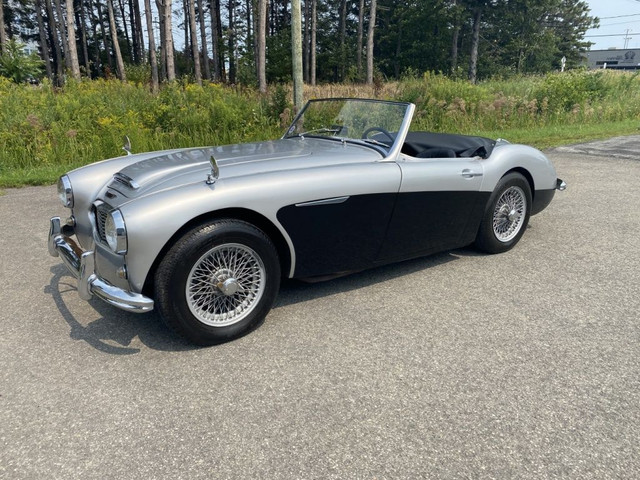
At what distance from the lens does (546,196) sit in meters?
4.64

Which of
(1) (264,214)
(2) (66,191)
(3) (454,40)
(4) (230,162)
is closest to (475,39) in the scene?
(3) (454,40)

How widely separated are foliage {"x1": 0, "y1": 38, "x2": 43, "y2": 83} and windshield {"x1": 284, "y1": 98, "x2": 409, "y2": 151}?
1423 centimetres

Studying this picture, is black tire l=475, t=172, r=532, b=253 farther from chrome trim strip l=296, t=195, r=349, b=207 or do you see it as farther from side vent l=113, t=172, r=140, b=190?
side vent l=113, t=172, r=140, b=190

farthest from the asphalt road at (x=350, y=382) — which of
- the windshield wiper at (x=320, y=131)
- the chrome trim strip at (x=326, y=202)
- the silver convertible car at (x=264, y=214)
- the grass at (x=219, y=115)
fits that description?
the grass at (x=219, y=115)

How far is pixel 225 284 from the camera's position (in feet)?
9.12

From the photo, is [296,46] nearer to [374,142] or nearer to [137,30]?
[374,142]

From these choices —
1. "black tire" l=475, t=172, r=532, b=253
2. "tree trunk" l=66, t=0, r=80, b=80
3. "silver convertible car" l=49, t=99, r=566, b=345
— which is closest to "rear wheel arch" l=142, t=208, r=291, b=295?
"silver convertible car" l=49, t=99, r=566, b=345

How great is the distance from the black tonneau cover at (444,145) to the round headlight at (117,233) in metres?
2.29

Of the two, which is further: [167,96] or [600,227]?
[167,96]

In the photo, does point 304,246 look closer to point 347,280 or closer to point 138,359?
point 347,280

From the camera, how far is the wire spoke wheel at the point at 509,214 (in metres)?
4.29

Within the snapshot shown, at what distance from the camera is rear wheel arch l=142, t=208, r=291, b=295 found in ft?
8.72

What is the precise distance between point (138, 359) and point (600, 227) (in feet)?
15.9

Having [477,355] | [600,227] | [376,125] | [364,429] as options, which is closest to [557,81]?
[600,227]
